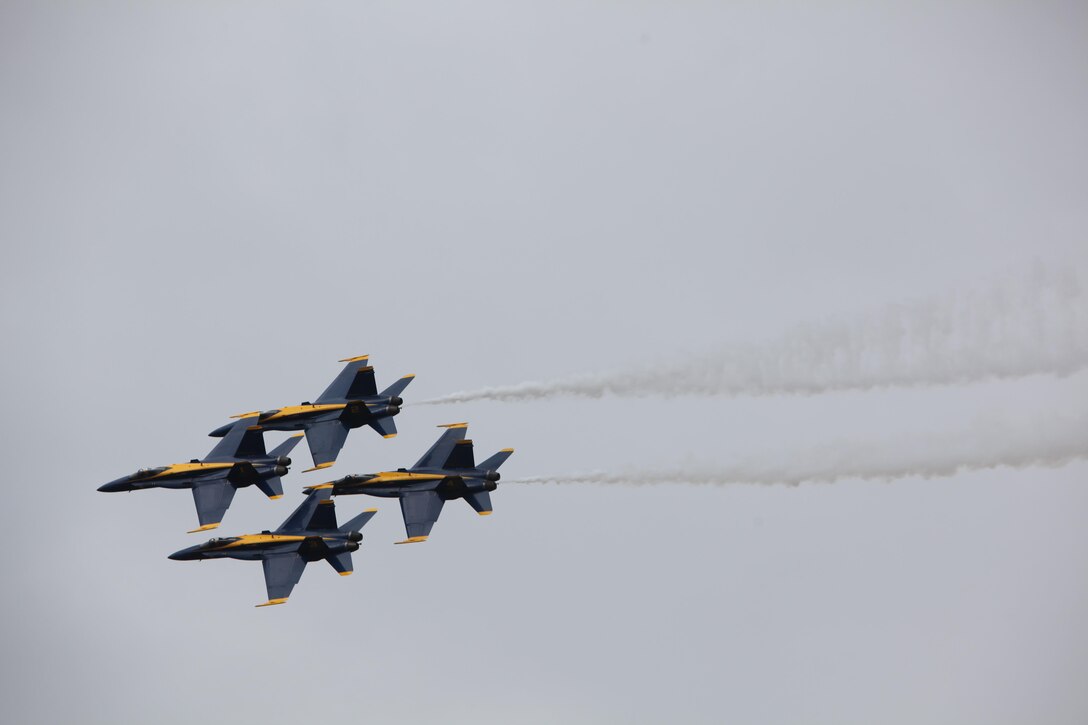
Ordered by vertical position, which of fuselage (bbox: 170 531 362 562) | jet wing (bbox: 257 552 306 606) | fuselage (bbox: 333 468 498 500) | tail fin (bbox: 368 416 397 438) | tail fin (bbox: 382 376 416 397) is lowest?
jet wing (bbox: 257 552 306 606)

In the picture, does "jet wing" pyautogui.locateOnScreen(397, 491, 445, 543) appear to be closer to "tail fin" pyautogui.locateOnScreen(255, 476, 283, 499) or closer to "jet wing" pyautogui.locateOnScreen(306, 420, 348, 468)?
"jet wing" pyautogui.locateOnScreen(306, 420, 348, 468)

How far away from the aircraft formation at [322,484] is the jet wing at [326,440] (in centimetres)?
6

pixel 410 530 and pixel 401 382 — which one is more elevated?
pixel 401 382

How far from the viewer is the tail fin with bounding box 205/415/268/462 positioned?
118750mm

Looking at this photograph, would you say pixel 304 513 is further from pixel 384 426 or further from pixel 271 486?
pixel 384 426

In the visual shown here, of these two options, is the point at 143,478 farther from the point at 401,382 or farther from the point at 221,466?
the point at 401,382

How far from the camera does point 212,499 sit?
118m

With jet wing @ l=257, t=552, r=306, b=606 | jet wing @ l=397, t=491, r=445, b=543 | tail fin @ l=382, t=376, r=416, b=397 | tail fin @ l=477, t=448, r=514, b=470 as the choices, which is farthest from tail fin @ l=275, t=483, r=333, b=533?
tail fin @ l=477, t=448, r=514, b=470

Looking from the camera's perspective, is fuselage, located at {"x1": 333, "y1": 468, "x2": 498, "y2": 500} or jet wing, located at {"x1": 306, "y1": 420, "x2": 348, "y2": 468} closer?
fuselage, located at {"x1": 333, "y1": 468, "x2": 498, "y2": 500}

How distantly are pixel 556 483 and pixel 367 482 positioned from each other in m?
10.5

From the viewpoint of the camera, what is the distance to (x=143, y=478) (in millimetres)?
118000

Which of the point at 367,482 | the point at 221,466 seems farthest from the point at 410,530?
the point at 221,466

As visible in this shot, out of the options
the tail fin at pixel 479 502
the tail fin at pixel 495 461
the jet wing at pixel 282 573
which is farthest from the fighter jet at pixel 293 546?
the tail fin at pixel 495 461

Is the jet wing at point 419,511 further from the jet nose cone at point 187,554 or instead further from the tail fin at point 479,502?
the jet nose cone at point 187,554
